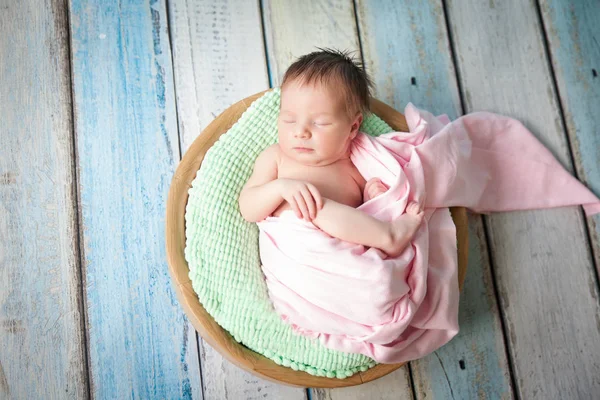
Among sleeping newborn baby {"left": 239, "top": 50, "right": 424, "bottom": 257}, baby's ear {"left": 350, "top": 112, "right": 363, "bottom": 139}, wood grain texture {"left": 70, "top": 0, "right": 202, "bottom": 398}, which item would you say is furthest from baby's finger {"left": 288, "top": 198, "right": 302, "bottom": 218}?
wood grain texture {"left": 70, "top": 0, "right": 202, "bottom": 398}

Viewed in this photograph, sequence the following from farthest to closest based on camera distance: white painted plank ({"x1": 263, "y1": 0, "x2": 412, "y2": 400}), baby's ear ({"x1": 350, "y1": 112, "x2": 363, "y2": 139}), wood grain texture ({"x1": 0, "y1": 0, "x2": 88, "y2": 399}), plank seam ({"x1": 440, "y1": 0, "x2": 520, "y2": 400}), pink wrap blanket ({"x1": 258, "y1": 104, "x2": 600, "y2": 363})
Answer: white painted plank ({"x1": 263, "y1": 0, "x2": 412, "y2": 400}), plank seam ({"x1": 440, "y1": 0, "x2": 520, "y2": 400}), wood grain texture ({"x1": 0, "y1": 0, "x2": 88, "y2": 399}), baby's ear ({"x1": 350, "y1": 112, "x2": 363, "y2": 139}), pink wrap blanket ({"x1": 258, "y1": 104, "x2": 600, "y2": 363})

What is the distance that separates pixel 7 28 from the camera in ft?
4.36

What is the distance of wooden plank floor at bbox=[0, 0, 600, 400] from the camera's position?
4.00ft

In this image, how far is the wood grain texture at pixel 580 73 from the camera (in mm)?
1423

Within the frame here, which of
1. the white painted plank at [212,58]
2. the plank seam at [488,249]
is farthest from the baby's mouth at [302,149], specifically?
the plank seam at [488,249]

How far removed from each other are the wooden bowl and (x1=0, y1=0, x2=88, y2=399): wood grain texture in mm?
343

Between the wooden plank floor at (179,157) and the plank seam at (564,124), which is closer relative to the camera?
the wooden plank floor at (179,157)

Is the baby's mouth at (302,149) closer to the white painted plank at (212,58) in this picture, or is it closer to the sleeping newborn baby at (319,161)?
the sleeping newborn baby at (319,161)

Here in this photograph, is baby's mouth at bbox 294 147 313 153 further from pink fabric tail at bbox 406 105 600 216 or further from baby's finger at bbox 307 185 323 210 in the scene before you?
pink fabric tail at bbox 406 105 600 216

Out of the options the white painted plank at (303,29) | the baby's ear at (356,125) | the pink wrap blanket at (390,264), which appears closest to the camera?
the pink wrap blanket at (390,264)

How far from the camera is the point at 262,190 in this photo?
1.05m

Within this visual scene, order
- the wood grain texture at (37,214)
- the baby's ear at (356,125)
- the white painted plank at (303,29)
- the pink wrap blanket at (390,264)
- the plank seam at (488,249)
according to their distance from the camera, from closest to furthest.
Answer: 1. the pink wrap blanket at (390,264)
2. the baby's ear at (356,125)
3. the wood grain texture at (37,214)
4. the plank seam at (488,249)
5. the white painted plank at (303,29)

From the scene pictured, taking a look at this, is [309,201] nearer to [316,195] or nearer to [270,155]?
[316,195]

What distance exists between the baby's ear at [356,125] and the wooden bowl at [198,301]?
271mm
